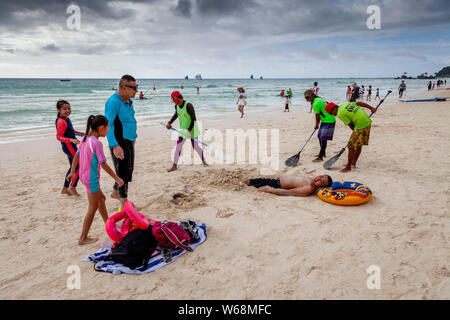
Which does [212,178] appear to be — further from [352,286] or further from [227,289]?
[352,286]

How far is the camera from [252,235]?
365cm

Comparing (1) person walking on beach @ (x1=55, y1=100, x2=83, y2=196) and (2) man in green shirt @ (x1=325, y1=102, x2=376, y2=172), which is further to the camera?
(2) man in green shirt @ (x1=325, y1=102, x2=376, y2=172)

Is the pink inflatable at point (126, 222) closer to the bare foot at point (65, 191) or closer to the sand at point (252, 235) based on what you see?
the sand at point (252, 235)

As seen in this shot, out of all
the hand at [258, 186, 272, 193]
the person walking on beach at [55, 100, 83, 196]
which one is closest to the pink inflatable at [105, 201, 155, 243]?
the person walking on beach at [55, 100, 83, 196]

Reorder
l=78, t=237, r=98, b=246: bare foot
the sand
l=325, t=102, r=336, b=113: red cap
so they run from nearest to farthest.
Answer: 1. the sand
2. l=78, t=237, r=98, b=246: bare foot
3. l=325, t=102, r=336, b=113: red cap

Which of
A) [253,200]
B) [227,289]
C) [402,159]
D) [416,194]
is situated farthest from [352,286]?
[402,159]

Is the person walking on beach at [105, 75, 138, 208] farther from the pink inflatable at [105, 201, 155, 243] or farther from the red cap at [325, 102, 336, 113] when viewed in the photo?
the red cap at [325, 102, 336, 113]

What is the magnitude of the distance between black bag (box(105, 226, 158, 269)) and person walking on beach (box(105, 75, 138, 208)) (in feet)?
3.60

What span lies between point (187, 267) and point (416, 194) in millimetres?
4262

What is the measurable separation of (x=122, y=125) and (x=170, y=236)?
6.18 feet

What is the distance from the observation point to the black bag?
2.97 m

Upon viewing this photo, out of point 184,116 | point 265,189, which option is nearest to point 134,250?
point 265,189

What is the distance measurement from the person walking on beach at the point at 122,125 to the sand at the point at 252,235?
A: 3.13 feet

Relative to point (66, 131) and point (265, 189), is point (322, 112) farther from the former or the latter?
point (66, 131)
